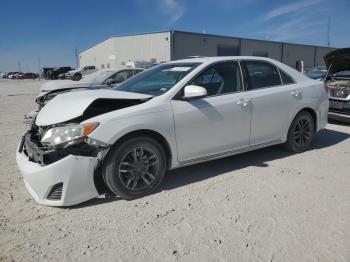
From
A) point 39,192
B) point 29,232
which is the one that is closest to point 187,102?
point 39,192

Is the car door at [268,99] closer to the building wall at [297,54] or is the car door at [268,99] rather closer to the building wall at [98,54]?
the building wall at [98,54]

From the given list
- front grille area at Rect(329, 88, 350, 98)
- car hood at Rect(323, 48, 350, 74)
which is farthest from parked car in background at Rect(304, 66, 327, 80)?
front grille area at Rect(329, 88, 350, 98)

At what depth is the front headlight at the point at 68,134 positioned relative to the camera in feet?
10.6

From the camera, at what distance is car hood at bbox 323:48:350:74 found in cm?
797

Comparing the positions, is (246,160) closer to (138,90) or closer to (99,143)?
(138,90)

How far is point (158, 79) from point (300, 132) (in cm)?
253

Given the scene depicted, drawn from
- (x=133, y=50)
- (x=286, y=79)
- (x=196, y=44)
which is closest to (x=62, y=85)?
(x=286, y=79)

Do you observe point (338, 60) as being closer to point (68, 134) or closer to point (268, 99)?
point (268, 99)

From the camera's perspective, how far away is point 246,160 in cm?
491

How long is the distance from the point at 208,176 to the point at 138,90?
146 centimetres

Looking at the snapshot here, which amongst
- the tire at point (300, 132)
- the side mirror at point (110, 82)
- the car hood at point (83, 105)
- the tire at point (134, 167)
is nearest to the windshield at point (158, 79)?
the car hood at point (83, 105)

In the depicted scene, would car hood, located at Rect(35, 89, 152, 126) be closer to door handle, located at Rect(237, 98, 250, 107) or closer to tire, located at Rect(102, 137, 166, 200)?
tire, located at Rect(102, 137, 166, 200)

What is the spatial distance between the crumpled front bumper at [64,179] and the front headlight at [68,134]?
0.18 m

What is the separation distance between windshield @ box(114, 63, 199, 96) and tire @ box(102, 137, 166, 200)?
0.71 metres
